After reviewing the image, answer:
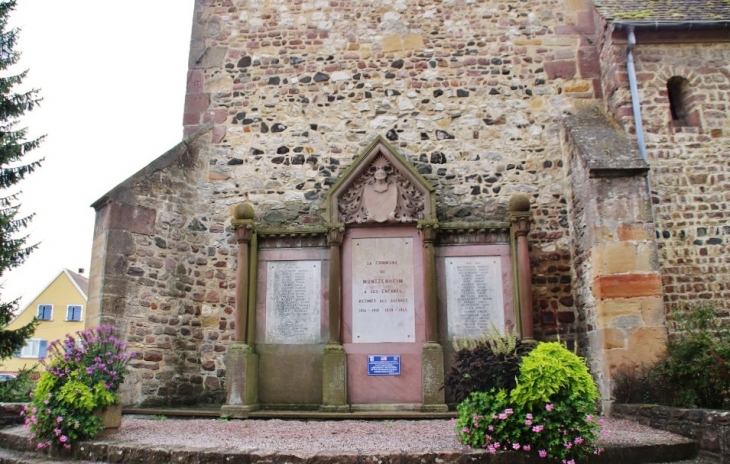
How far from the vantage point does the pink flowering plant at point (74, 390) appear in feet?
18.4


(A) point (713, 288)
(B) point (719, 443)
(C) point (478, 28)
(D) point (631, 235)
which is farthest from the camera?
(C) point (478, 28)

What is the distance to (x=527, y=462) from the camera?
480 cm

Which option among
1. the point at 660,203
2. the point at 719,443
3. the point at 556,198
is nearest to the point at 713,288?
the point at 660,203

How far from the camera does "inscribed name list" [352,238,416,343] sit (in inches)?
335

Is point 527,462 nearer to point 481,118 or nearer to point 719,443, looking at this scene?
point 719,443

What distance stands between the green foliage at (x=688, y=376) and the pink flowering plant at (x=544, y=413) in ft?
6.55

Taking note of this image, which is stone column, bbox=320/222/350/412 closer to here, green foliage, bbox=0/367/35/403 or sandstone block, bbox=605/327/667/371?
sandstone block, bbox=605/327/667/371

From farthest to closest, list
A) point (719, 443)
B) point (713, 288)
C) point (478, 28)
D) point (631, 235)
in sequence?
point (478, 28), point (713, 288), point (631, 235), point (719, 443)

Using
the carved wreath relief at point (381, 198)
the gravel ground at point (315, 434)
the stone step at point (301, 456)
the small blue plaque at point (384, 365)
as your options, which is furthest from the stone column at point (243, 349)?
the stone step at point (301, 456)

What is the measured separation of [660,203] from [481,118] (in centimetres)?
309

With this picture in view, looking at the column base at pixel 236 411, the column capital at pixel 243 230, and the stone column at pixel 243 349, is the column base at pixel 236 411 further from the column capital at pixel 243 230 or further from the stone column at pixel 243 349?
the column capital at pixel 243 230

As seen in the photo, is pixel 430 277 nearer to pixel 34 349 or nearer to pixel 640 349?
pixel 640 349

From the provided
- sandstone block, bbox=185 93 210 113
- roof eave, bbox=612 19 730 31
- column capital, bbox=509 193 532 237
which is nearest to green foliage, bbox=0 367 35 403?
sandstone block, bbox=185 93 210 113

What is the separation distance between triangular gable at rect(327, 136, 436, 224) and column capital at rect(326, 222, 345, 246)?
13cm
